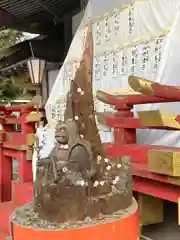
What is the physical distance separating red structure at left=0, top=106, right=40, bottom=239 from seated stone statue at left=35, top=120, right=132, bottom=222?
1.56 meters

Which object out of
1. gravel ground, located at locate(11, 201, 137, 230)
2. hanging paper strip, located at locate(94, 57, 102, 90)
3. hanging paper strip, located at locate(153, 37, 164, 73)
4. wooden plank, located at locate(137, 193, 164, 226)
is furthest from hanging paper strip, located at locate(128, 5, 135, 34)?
gravel ground, located at locate(11, 201, 137, 230)

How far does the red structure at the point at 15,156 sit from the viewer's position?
3545mm

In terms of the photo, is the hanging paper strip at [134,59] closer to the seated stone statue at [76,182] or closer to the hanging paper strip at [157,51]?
the hanging paper strip at [157,51]

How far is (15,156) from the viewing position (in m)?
4.43

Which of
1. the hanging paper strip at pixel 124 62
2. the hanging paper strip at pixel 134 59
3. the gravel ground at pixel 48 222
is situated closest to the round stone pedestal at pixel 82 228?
the gravel ground at pixel 48 222

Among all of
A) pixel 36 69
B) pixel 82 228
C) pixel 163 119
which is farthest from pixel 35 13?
pixel 82 228

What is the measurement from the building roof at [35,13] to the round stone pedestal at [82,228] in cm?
443

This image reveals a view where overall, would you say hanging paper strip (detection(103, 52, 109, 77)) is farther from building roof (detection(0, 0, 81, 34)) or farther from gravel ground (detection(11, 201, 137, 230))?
gravel ground (detection(11, 201, 137, 230))

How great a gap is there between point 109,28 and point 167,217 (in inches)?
83.7

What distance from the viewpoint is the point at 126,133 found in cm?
302

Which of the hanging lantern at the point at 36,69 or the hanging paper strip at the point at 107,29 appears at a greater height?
the hanging paper strip at the point at 107,29

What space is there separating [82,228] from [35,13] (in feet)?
17.1

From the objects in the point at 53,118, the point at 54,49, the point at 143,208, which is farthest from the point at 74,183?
the point at 54,49

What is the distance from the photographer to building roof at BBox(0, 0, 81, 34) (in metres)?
5.60
